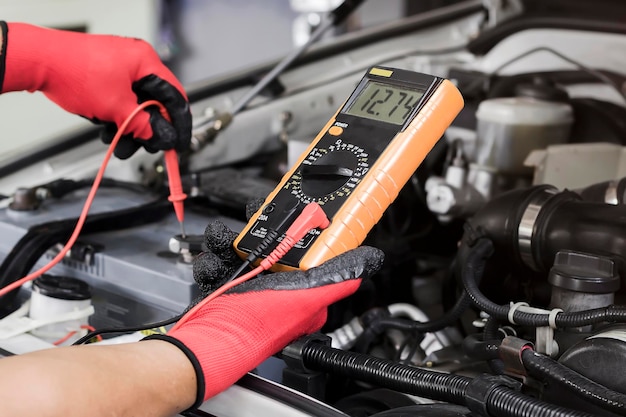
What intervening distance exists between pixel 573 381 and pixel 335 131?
39 cm

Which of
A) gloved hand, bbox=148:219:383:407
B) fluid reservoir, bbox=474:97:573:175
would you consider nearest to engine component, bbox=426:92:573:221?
fluid reservoir, bbox=474:97:573:175

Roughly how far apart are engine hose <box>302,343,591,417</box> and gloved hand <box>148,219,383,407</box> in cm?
4

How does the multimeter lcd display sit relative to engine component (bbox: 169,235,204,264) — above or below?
above

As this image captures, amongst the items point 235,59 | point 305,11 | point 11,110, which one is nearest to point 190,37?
point 235,59

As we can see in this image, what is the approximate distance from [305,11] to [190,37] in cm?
74

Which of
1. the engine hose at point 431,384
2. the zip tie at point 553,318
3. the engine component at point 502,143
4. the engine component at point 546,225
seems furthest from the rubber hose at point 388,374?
the engine component at point 502,143

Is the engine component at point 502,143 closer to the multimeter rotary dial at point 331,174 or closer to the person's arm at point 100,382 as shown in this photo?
the multimeter rotary dial at point 331,174

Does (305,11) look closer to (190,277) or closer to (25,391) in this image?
(190,277)

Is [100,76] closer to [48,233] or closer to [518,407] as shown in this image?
[48,233]

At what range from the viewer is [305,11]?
4406 millimetres

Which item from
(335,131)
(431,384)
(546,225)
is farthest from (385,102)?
(431,384)

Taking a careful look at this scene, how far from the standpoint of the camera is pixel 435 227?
141 centimetres

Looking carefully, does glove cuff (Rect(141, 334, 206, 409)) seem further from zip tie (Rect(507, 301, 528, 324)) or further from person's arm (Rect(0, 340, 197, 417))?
zip tie (Rect(507, 301, 528, 324))

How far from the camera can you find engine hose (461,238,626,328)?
0.74 meters
